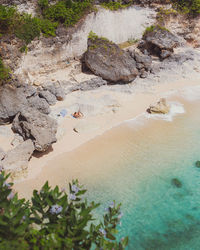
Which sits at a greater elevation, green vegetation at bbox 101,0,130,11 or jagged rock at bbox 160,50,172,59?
green vegetation at bbox 101,0,130,11

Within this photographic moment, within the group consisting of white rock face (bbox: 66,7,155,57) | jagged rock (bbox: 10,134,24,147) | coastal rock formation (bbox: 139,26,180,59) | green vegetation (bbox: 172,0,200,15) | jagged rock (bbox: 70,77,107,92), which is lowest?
jagged rock (bbox: 10,134,24,147)

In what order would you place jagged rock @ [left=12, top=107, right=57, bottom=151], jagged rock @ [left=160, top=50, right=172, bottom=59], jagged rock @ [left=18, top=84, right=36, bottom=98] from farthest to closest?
jagged rock @ [left=160, top=50, right=172, bottom=59] → jagged rock @ [left=18, top=84, right=36, bottom=98] → jagged rock @ [left=12, top=107, right=57, bottom=151]

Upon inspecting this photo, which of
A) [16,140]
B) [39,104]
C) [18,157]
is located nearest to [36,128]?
[16,140]

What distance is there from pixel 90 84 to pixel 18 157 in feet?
27.4

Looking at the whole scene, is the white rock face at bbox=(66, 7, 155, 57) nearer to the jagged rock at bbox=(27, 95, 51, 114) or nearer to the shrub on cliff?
the shrub on cliff

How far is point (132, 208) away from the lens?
803 cm

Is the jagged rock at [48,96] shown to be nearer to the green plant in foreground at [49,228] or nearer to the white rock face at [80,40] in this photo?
the white rock face at [80,40]

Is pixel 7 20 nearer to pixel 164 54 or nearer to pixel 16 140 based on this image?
pixel 16 140

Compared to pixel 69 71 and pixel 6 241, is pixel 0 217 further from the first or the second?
pixel 69 71

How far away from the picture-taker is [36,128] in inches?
401

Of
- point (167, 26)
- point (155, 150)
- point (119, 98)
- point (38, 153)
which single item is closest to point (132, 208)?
point (155, 150)

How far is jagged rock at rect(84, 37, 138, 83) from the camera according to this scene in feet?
52.6

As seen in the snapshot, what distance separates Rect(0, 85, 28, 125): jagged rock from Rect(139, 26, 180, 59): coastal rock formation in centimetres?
1245

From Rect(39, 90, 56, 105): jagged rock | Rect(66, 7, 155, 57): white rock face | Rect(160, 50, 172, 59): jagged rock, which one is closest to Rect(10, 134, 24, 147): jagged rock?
Rect(39, 90, 56, 105): jagged rock
